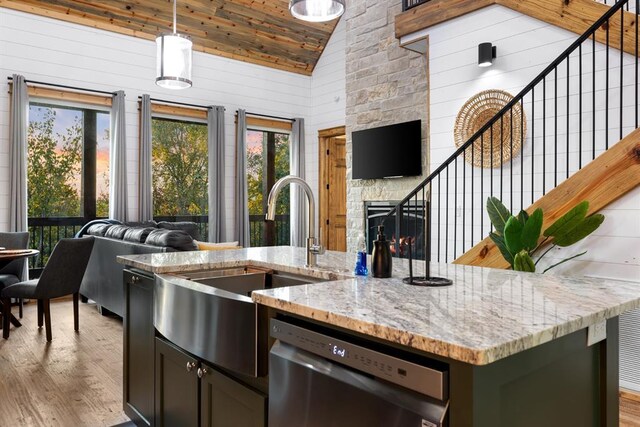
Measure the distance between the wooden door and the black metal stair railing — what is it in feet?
11.4

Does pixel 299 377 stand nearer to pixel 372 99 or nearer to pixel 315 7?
pixel 315 7

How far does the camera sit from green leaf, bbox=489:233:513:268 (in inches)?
127

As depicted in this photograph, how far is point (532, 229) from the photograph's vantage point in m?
3.02

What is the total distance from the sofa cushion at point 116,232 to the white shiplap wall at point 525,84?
10.7ft

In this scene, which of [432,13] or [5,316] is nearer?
[5,316]

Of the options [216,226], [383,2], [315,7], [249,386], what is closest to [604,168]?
[315,7]

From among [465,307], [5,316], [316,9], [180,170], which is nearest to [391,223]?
[180,170]

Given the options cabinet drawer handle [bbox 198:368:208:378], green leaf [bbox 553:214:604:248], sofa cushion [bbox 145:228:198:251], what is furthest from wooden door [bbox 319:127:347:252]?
cabinet drawer handle [bbox 198:368:208:378]

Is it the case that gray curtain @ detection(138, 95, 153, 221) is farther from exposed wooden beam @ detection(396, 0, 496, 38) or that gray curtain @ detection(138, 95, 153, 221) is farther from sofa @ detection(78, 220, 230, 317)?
exposed wooden beam @ detection(396, 0, 496, 38)

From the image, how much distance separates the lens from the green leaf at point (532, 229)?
9.89 ft

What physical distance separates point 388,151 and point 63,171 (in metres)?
4.18

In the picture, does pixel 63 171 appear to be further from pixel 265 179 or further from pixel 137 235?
pixel 265 179

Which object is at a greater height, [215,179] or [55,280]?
[215,179]

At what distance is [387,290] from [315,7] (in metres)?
2.02
